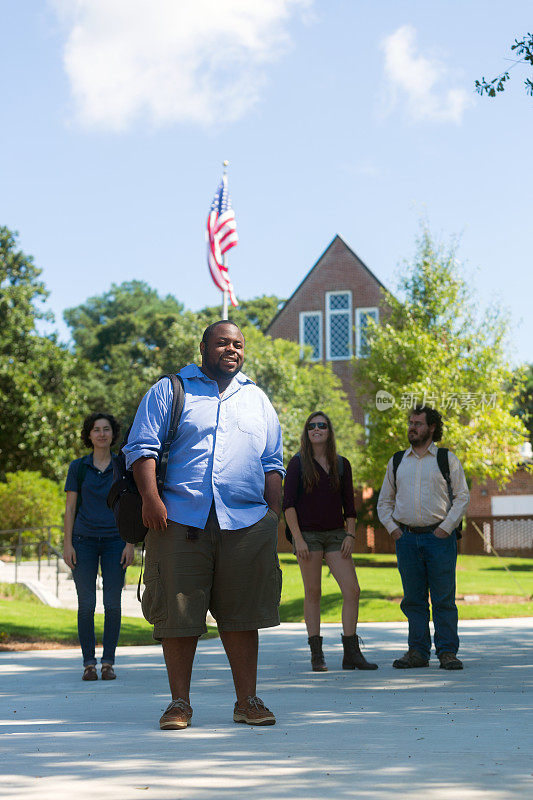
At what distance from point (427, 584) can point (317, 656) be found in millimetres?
1153

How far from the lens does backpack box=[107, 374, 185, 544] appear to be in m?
4.99

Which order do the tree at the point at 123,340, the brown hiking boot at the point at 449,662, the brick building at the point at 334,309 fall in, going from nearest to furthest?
the brown hiking boot at the point at 449,662 → the tree at the point at 123,340 → the brick building at the point at 334,309

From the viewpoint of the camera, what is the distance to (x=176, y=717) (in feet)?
15.5

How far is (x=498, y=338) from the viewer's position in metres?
25.6

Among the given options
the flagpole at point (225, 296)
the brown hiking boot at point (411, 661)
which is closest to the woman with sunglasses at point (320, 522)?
the brown hiking boot at point (411, 661)

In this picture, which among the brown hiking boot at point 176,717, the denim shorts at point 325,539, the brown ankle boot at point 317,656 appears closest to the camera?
the brown hiking boot at point 176,717

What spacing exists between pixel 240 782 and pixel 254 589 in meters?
1.55

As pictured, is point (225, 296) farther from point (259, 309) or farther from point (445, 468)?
point (259, 309)

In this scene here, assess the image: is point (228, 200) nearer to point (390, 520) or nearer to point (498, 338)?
point (498, 338)

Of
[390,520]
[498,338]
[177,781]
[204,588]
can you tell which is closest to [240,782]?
[177,781]

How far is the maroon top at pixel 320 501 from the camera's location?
8.11m

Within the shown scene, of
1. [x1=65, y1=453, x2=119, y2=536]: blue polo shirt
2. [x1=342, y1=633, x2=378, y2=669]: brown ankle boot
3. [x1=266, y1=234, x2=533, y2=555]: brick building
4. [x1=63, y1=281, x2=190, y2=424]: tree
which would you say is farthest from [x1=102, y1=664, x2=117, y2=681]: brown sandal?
[x1=266, y1=234, x2=533, y2=555]: brick building

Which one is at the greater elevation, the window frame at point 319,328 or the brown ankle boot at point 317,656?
the window frame at point 319,328

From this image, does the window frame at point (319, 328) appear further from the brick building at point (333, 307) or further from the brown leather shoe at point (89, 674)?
the brown leather shoe at point (89, 674)
